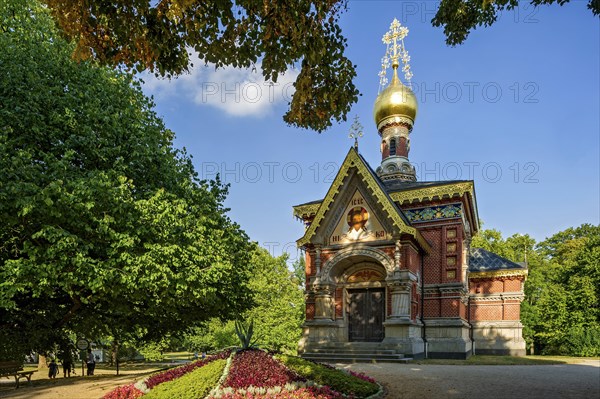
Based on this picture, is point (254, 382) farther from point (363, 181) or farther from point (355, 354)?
point (363, 181)

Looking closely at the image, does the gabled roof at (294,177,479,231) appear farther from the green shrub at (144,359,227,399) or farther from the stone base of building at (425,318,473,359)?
the green shrub at (144,359,227,399)

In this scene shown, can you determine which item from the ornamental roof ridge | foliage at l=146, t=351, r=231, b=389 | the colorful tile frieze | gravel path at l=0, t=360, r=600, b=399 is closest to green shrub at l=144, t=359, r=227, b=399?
foliage at l=146, t=351, r=231, b=389

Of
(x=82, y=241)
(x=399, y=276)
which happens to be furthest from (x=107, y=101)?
(x=399, y=276)

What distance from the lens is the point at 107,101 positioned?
1566 centimetres

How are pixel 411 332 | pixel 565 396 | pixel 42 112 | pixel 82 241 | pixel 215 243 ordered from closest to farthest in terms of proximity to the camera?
pixel 565 396
pixel 82 241
pixel 42 112
pixel 215 243
pixel 411 332

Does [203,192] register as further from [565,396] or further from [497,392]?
[565,396]

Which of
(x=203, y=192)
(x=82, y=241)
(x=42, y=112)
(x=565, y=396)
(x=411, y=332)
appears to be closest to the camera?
(x=565, y=396)

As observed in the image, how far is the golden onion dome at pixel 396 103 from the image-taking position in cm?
3412

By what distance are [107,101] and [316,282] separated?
13.7 metres

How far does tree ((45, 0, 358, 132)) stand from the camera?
6.43 m

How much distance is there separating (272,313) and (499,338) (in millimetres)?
15599

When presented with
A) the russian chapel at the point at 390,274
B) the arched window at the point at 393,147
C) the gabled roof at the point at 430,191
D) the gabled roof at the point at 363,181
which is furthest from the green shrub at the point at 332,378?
the arched window at the point at 393,147

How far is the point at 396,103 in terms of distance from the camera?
112 feet

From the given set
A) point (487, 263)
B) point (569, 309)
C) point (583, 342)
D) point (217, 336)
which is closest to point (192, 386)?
point (217, 336)
